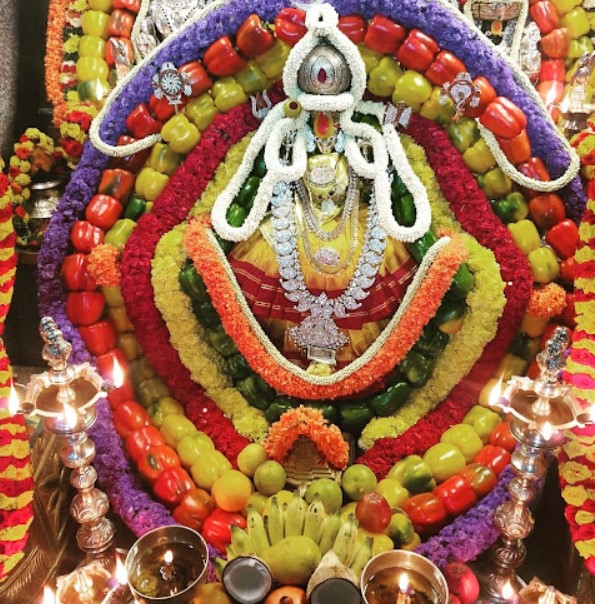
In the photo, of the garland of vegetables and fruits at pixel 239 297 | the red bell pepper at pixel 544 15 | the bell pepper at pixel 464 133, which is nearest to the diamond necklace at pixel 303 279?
the garland of vegetables and fruits at pixel 239 297

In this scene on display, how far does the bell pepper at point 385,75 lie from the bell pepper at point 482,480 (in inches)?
52.6

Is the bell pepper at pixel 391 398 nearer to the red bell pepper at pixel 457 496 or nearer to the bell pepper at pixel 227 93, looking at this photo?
the red bell pepper at pixel 457 496

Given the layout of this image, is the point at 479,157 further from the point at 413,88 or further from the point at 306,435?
the point at 306,435

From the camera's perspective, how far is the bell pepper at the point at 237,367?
8.07 feet

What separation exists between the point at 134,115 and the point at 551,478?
1922 millimetres

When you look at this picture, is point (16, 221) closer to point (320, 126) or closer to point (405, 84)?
point (320, 126)

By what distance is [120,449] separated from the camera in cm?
231

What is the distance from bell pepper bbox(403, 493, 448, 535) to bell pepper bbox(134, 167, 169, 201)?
1.40m

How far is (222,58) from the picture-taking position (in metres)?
2.25

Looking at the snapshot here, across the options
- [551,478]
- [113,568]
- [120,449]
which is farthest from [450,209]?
[113,568]

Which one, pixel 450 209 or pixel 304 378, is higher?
pixel 450 209

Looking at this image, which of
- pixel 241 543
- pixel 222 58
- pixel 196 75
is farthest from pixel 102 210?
pixel 241 543

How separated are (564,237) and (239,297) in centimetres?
114

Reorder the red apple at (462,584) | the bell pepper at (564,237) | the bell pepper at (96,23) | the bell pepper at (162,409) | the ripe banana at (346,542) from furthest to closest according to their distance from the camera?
the bell pepper at (96,23) → the bell pepper at (162,409) → the bell pepper at (564,237) → the red apple at (462,584) → the ripe banana at (346,542)
